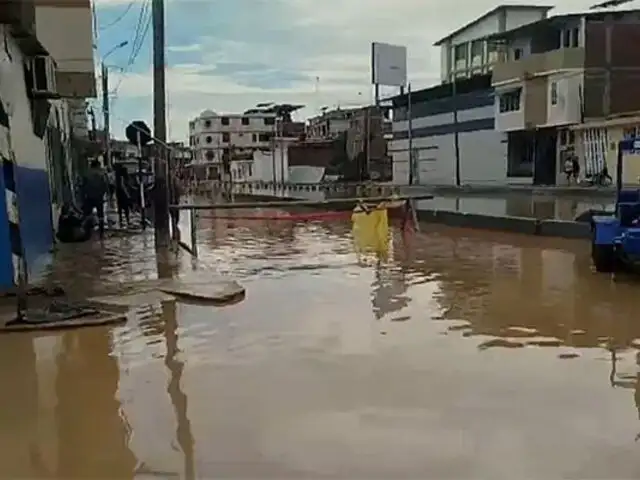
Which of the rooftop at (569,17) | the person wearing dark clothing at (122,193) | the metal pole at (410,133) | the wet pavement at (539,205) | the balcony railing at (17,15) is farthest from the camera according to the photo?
the metal pole at (410,133)

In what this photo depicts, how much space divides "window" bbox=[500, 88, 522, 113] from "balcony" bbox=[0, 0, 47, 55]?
94.9 ft

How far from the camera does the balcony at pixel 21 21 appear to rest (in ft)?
34.0

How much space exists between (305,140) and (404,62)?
2196 centimetres

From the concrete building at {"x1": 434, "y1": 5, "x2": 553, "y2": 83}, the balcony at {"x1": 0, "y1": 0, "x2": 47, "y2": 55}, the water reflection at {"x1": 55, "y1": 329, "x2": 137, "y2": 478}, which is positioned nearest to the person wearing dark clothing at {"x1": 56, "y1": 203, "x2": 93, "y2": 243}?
the balcony at {"x1": 0, "y1": 0, "x2": 47, "y2": 55}

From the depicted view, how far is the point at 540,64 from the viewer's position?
37.2m

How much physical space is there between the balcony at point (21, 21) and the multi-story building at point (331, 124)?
5524cm

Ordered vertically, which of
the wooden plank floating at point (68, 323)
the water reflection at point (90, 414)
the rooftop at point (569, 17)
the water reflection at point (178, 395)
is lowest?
the water reflection at point (90, 414)

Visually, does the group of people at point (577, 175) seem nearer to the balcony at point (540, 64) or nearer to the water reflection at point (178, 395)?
the balcony at point (540, 64)

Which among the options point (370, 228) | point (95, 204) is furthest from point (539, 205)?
point (95, 204)

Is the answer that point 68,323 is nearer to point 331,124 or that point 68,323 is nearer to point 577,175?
point 577,175

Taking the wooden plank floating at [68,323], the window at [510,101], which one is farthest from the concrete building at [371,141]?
the wooden plank floating at [68,323]

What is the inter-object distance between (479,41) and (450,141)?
1007 cm

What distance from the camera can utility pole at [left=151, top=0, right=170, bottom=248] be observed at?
15.4m

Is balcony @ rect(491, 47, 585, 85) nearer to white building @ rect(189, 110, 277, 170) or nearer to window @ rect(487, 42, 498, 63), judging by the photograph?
window @ rect(487, 42, 498, 63)
